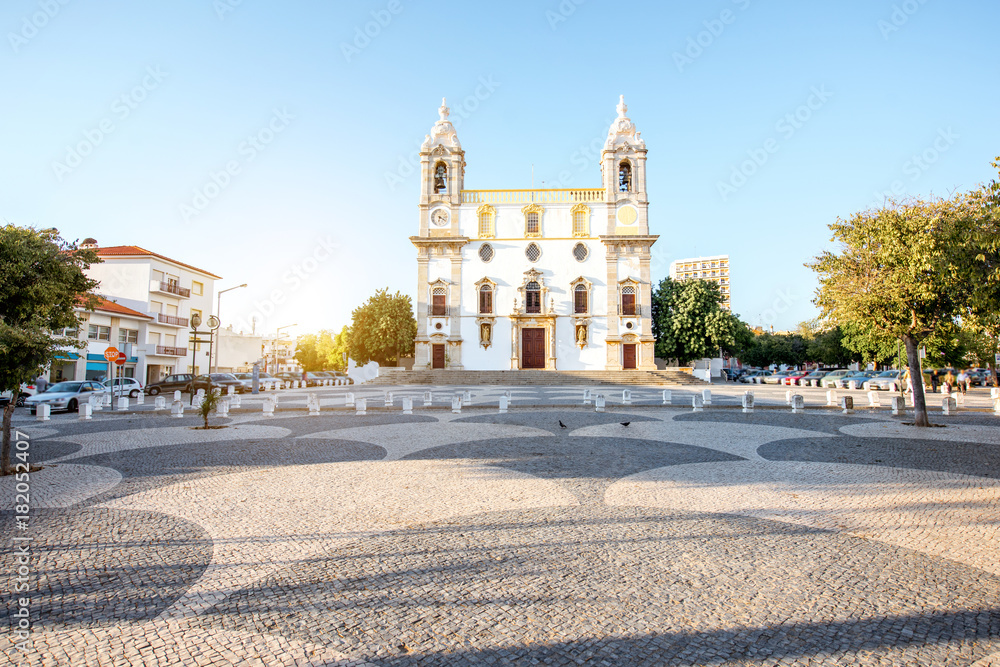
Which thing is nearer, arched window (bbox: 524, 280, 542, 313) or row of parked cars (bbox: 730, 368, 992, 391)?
row of parked cars (bbox: 730, 368, 992, 391)

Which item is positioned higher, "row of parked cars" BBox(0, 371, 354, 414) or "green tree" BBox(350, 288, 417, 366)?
"green tree" BBox(350, 288, 417, 366)

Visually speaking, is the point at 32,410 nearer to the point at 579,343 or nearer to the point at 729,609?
the point at 729,609

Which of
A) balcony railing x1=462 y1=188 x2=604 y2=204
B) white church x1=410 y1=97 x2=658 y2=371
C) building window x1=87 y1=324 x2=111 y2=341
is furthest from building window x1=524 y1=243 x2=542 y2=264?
building window x1=87 y1=324 x2=111 y2=341

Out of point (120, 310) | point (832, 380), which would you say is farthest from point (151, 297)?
point (832, 380)

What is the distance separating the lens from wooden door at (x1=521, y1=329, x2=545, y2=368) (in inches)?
1633

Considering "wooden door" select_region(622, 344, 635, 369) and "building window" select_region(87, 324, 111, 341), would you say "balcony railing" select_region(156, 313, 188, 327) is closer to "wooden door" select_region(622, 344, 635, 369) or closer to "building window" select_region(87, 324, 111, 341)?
"building window" select_region(87, 324, 111, 341)

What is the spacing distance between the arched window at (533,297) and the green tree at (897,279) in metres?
28.6

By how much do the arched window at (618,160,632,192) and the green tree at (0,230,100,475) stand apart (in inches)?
1570

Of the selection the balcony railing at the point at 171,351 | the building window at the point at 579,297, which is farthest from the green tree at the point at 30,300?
the balcony railing at the point at 171,351

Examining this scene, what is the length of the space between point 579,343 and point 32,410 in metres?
31.7

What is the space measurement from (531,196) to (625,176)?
7.67 m

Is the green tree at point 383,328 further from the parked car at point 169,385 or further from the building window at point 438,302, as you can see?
the parked car at point 169,385

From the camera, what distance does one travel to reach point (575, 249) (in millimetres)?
42156

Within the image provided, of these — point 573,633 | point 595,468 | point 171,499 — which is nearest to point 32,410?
point 171,499
